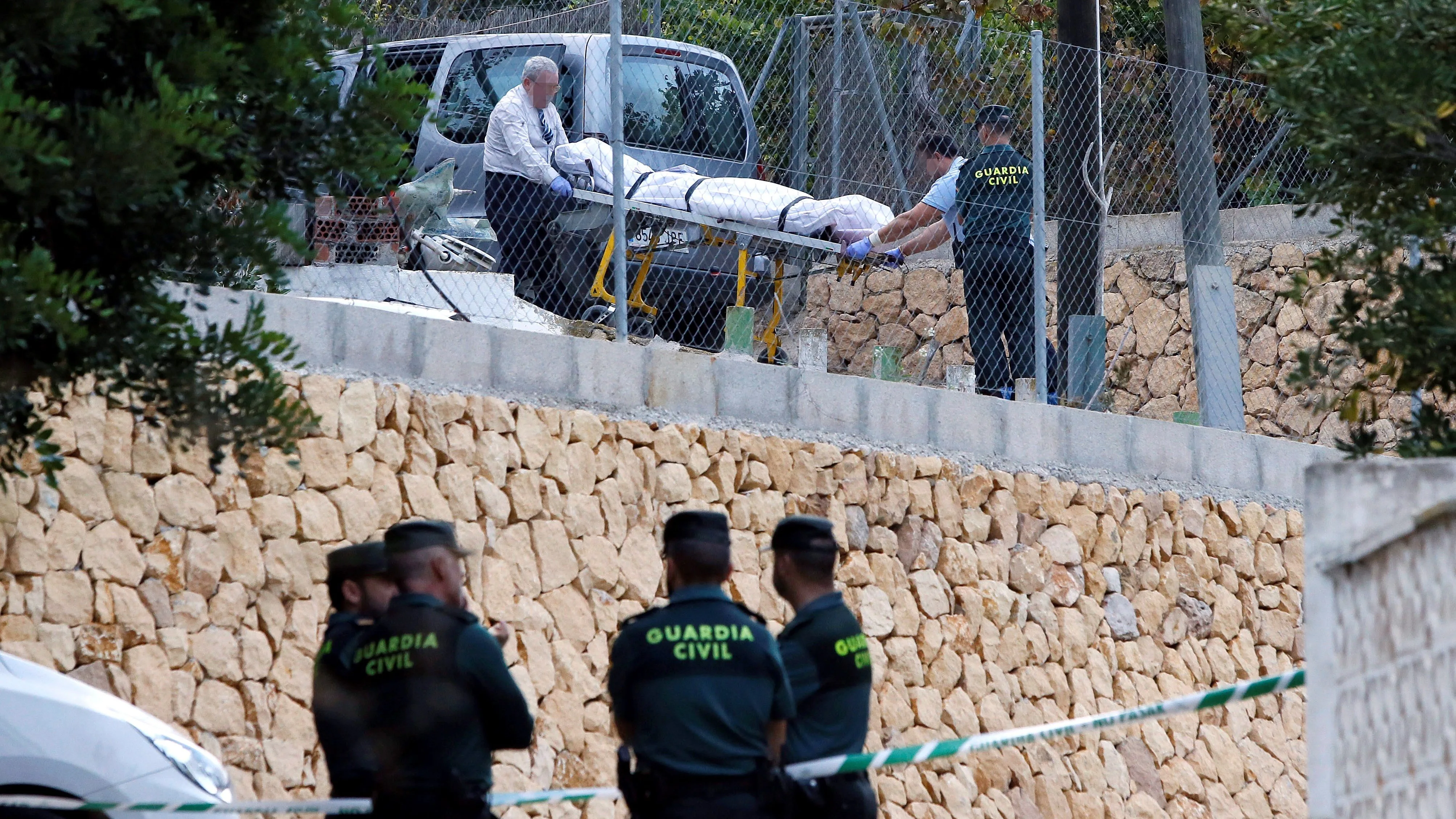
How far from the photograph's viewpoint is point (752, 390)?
8.65 m

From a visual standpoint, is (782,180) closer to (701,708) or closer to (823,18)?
(823,18)

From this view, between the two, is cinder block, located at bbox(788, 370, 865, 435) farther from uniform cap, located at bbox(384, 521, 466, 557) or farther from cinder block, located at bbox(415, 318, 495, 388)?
uniform cap, located at bbox(384, 521, 466, 557)

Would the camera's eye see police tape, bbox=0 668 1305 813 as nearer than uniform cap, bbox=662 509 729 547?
Yes

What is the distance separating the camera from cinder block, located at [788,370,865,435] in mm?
8781

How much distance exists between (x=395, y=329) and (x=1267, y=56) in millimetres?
4131

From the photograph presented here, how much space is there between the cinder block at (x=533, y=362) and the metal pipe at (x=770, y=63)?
6.37 feet

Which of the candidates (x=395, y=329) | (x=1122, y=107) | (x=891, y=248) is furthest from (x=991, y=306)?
(x=395, y=329)

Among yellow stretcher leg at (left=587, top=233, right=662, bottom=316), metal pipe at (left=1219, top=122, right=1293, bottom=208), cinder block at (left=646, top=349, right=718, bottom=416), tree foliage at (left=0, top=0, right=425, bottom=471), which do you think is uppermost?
metal pipe at (left=1219, top=122, right=1293, bottom=208)

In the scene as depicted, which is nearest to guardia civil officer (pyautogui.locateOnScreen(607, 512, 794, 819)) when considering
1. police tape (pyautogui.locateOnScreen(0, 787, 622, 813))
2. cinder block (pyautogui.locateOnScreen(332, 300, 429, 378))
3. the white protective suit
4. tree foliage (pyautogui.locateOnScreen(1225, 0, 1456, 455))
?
police tape (pyautogui.locateOnScreen(0, 787, 622, 813))

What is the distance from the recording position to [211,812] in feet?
17.4

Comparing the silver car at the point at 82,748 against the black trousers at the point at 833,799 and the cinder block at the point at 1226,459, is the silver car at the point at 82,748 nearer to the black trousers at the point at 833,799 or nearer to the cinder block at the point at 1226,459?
the black trousers at the point at 833,799

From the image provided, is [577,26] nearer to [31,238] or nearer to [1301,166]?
[1301,166]

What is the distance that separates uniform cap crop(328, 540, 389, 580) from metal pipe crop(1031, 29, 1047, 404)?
4469 mm

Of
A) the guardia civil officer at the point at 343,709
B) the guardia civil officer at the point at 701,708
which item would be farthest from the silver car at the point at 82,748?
the guardia civil officer at the point at 701,708
